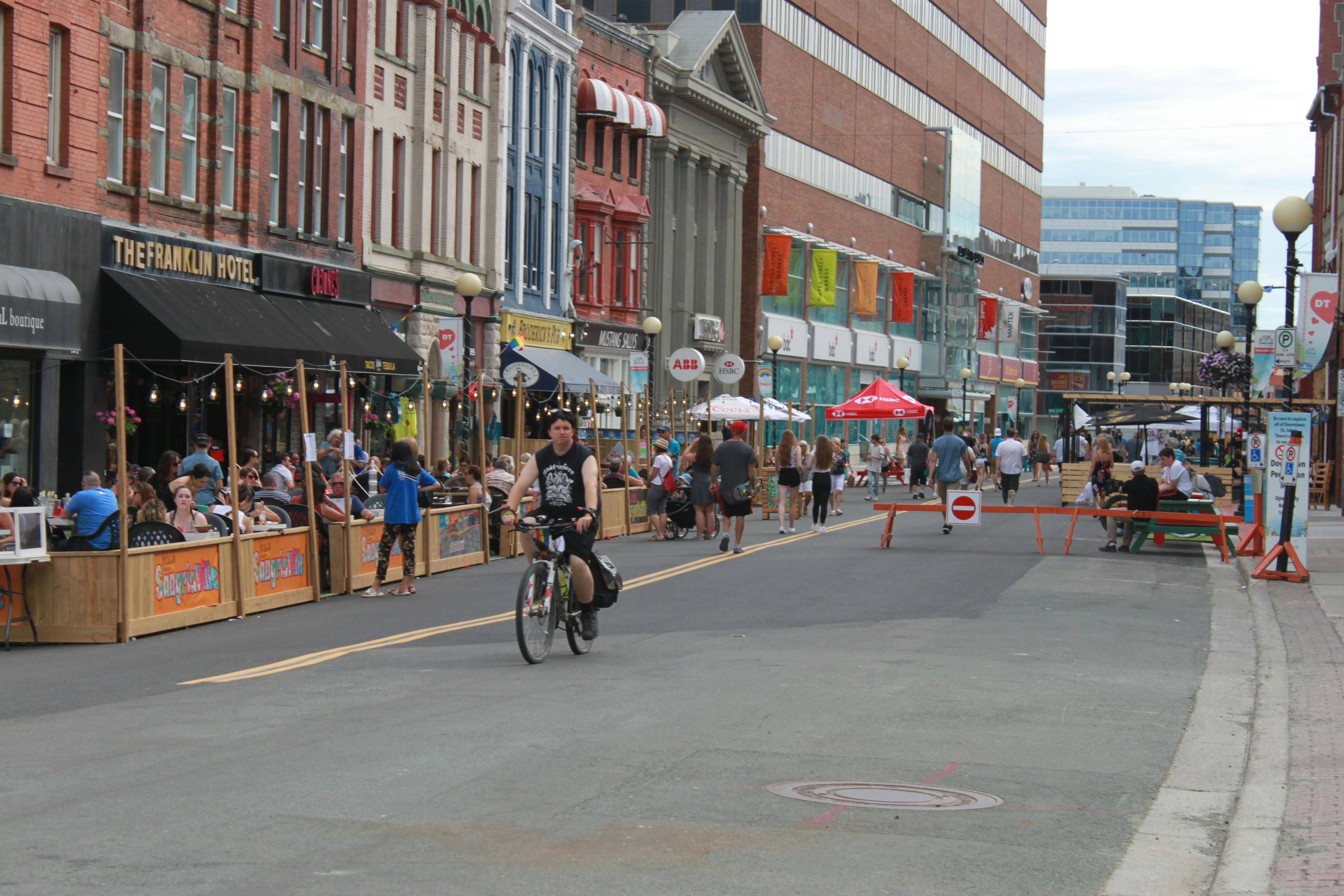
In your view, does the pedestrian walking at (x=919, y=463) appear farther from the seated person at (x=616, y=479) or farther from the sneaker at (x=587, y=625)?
the sneaker at (x=587, y=625)

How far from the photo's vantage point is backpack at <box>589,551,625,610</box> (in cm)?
1262

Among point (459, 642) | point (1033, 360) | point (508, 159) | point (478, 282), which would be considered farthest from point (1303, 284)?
point (1033, 360)

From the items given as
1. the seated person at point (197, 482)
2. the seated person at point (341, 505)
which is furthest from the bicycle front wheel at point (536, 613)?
the seated person at point (197, 482)

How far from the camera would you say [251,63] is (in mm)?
29250

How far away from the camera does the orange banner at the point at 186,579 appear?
15.1 meters

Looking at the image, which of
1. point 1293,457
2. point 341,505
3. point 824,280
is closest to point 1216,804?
point 1293,457

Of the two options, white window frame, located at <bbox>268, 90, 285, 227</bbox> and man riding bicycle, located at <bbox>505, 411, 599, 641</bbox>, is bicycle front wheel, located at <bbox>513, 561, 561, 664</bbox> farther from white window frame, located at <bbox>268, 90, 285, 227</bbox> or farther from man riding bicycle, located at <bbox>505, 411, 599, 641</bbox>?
white window frame, located at <bbox>268, 90, 285, 227</bbox>

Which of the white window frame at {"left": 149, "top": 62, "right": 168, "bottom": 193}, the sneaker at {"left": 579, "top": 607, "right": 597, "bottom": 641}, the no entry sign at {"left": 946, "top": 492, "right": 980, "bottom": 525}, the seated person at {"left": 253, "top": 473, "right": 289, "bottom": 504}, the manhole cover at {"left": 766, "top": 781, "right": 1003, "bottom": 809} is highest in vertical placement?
the white window frame at {"left": 149, "top": 62, "right": 168, "bottom": 193}

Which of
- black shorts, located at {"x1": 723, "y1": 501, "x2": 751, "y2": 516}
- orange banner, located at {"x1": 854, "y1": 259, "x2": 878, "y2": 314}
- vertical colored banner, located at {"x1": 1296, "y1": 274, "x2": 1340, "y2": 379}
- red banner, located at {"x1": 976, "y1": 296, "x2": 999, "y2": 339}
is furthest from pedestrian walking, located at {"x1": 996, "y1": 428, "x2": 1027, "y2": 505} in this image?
red banner, located at {"x1": 976, "y1": 296, "x2": 999, "y2": 339}

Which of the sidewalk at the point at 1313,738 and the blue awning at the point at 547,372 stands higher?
the blue awning at the point at 547,372

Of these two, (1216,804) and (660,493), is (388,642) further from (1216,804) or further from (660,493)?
(660,493)

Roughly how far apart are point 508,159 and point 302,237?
10.3 metres

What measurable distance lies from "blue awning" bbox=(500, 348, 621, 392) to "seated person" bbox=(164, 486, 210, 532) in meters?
20.7

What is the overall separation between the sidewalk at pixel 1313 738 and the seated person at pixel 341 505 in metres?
9.98
